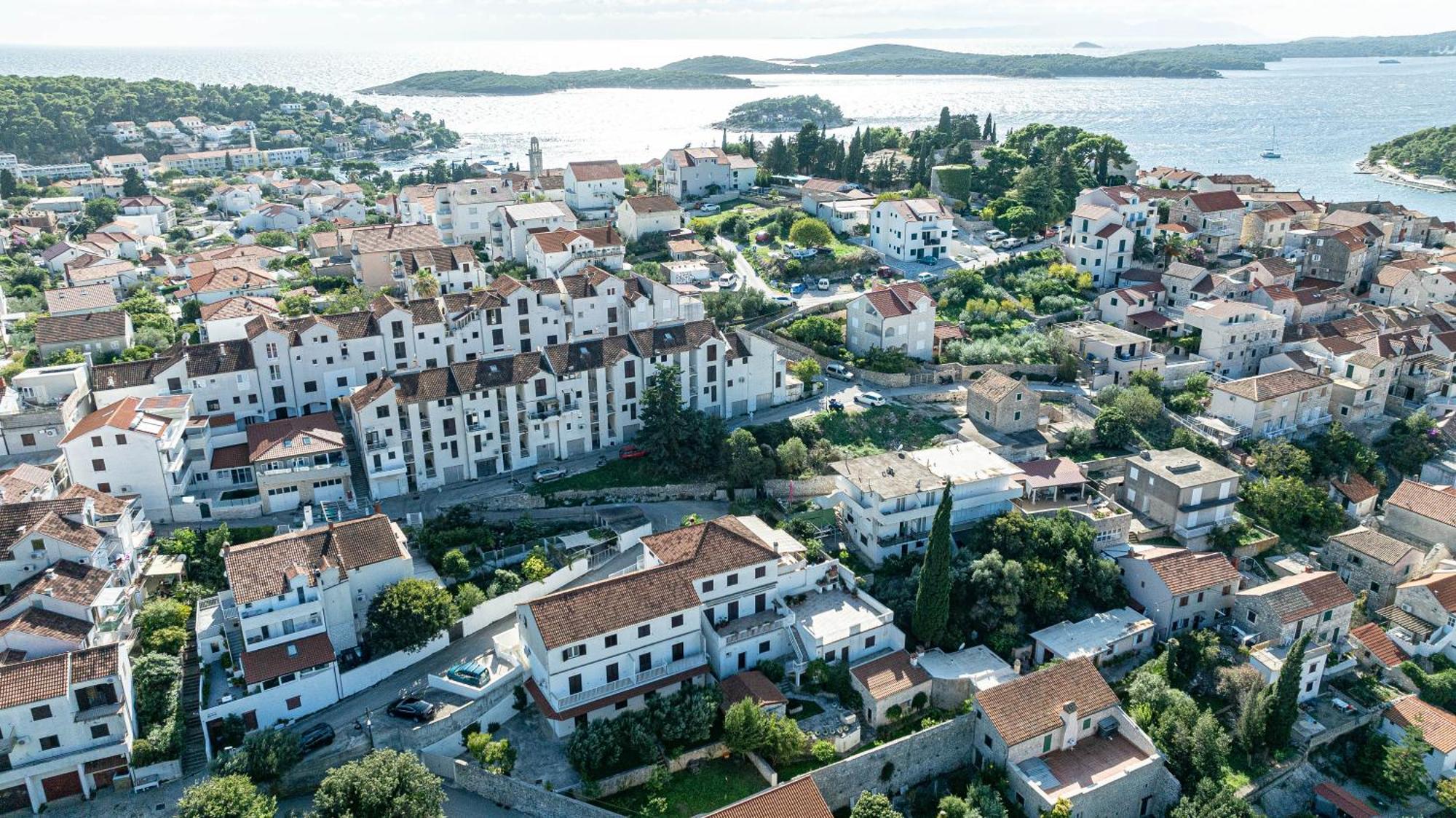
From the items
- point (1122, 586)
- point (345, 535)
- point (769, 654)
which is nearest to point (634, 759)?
point (769, 654)

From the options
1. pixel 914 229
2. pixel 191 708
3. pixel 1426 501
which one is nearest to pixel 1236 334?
pixel 1426 501

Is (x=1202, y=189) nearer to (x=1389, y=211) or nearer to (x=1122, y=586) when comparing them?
(x=1389, y=211)

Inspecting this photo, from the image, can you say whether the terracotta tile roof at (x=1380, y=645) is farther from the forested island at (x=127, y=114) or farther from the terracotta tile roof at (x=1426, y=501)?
the forested island at (x=127, y=114)

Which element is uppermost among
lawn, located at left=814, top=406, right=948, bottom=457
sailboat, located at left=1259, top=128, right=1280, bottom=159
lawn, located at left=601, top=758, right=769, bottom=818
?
sailboat, located at left=1259, top=128, right=1280, bottom=159

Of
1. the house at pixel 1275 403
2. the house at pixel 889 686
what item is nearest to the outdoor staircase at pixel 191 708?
the house at pixel 889 686

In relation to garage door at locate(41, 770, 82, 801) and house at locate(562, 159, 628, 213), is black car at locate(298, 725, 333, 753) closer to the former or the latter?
garage door at locate(41, 770, 82, 801)

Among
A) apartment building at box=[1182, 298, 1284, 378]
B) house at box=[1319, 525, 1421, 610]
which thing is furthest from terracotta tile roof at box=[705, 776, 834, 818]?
apartment building at box=[1182, 298, 1284, 378]

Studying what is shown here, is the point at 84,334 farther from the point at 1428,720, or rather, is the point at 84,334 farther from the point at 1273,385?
the point at 1428,720
